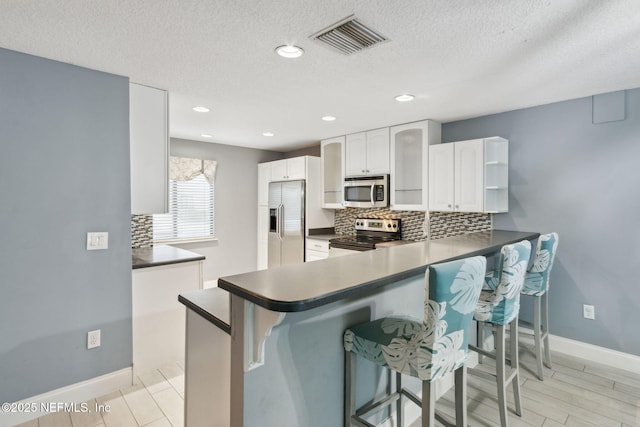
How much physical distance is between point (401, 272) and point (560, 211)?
8.07ft

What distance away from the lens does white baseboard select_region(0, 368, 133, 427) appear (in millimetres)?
2035

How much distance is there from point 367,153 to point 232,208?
7.87 feet

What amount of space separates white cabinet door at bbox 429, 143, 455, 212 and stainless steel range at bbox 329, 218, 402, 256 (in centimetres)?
75

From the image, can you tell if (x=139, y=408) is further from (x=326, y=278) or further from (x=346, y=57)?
(x=346, y=57)

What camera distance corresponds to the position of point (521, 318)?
323 centimetres

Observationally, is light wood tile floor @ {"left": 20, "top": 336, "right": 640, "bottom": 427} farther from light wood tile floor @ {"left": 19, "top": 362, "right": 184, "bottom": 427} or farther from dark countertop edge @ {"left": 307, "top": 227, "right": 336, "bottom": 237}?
dark countertop edge @ {"left": 307, "top": 227, "right": 336, "bottom": 237}

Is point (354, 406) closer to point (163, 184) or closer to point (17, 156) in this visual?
point (163, 184)

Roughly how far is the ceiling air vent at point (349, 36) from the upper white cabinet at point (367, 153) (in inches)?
83.1

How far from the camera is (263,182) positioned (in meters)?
5.47

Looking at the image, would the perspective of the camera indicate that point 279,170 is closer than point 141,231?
No

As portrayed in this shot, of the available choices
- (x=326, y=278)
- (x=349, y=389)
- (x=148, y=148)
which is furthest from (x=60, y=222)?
(x=349, y=389)

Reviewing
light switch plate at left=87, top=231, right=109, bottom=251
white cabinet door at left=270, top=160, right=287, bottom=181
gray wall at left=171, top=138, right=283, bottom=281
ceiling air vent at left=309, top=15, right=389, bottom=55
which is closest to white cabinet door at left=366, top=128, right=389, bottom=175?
white cabinet door at left=270, top=160, right=287, bottom=181

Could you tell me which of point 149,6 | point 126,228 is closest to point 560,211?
point 149,6

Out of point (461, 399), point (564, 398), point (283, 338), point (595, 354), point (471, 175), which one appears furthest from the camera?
point (471, 175)
